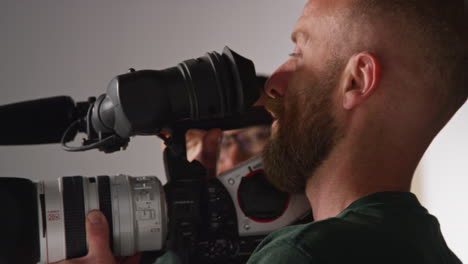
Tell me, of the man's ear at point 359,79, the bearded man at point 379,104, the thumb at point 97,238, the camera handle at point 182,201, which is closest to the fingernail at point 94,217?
the thumb at point 97,238

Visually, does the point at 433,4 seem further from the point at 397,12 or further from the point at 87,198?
the point at 87,198

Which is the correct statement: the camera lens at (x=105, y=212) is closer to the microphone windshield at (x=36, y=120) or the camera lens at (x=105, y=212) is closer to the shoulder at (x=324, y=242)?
the microphone windshield at (x=36, y=120)

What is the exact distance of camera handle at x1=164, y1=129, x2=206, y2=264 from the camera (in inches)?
32.6

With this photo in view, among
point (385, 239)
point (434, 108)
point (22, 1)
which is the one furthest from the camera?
point (22, 1)

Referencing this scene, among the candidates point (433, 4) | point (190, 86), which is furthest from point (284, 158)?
point (433, 4)

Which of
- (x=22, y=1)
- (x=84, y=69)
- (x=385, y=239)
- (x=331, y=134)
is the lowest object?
(x=385, y=239)

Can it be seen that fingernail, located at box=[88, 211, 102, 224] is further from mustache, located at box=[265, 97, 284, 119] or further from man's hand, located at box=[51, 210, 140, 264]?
mustache, located at box=[265, 97, 284, 119]

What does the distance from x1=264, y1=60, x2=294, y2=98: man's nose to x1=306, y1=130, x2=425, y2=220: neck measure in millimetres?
129

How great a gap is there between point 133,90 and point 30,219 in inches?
9.6

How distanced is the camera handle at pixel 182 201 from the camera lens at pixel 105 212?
0.02 m

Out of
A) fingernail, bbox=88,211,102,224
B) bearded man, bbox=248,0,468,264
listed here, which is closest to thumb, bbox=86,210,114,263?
fingernail, bbox=88,211,102,224

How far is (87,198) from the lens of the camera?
2.59 feet

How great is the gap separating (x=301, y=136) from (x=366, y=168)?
11cm

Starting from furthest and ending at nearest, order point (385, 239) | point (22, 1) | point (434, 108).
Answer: point (22, 1), point (434, 108), point (385, 239)
